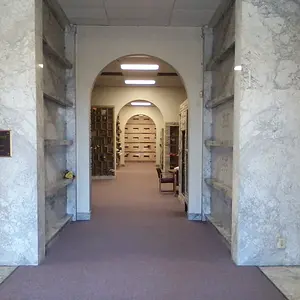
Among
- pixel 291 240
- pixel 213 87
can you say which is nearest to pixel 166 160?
pixel 213 87

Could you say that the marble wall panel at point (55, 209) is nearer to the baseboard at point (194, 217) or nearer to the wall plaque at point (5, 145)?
the wall plaque at point (5, 145)

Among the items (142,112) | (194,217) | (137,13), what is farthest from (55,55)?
(142,112)

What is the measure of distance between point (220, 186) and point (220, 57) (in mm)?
1849

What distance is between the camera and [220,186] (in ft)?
18.2

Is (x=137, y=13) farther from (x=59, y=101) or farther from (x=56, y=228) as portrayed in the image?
(x=56, y=228)

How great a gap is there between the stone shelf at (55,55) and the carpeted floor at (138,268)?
2540 millimetres

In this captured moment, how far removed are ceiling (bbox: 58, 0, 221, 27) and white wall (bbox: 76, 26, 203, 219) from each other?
176 millimetres

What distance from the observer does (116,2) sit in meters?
5.36

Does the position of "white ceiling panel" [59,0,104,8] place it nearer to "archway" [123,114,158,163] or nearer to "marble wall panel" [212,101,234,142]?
"marble wall panel" [212,101,234,142]

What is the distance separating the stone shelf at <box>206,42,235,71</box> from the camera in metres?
5.04

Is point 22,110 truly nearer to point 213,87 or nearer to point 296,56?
point 296,56

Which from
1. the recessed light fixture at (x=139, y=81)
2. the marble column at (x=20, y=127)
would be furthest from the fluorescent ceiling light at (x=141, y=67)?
the marble column at (x=20, y=127)

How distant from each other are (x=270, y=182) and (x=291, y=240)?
0.68 m

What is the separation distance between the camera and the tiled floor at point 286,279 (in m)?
3.50
